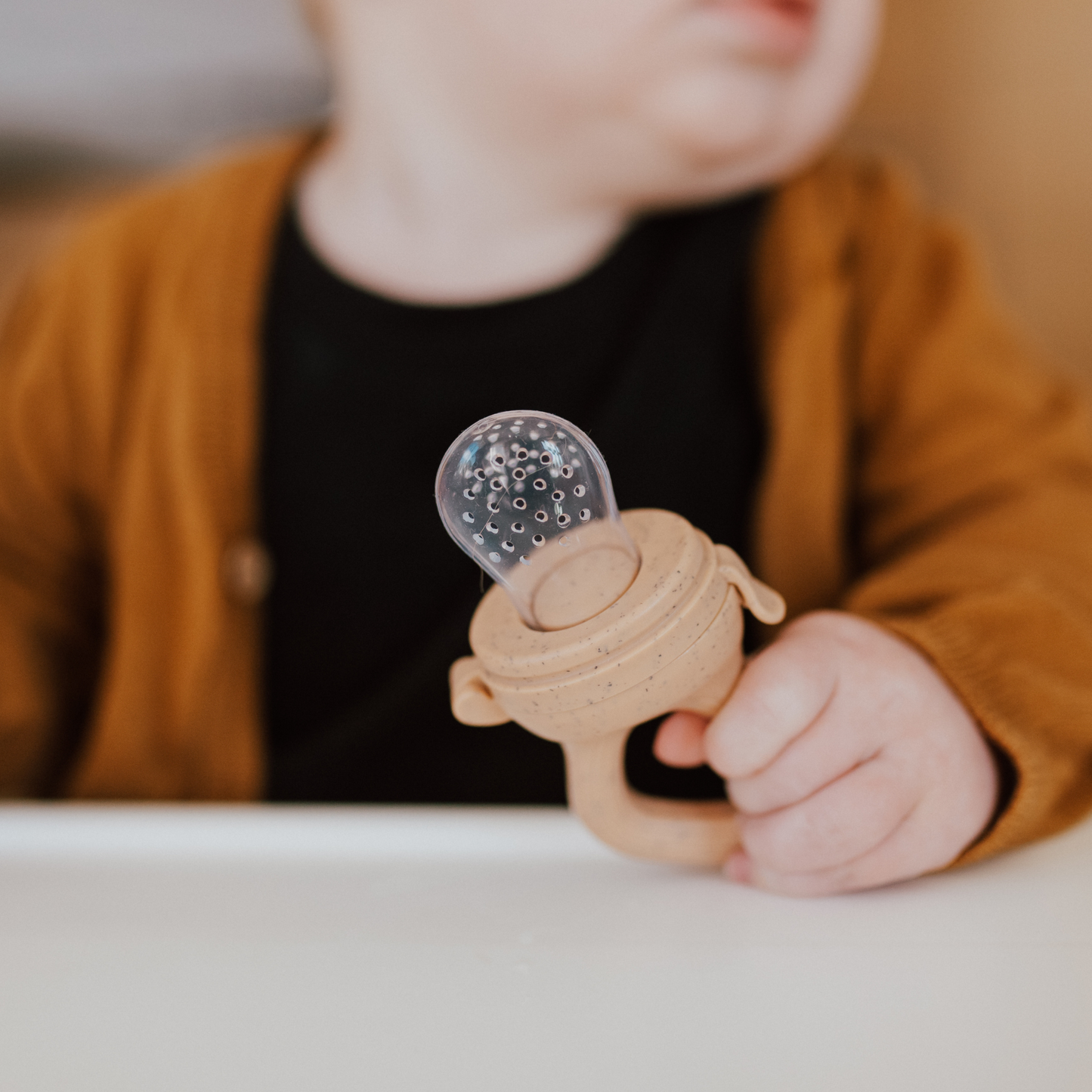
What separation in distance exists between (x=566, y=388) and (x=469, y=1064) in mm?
333

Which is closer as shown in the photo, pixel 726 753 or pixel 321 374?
pixel 726 753

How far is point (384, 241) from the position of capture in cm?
53

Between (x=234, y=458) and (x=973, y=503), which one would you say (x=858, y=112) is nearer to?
(x=973, y=503)

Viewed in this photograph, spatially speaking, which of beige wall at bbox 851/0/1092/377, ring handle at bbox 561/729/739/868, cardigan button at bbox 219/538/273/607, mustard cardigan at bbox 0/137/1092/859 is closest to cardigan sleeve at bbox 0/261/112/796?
mustard cardigan at bbox 0/137/1092/859

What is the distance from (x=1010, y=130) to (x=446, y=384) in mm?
382

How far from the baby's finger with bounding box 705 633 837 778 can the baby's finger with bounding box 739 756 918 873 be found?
0.8 inches

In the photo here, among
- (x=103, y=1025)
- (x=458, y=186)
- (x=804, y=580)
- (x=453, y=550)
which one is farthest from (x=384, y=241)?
(x=103, y=1025)

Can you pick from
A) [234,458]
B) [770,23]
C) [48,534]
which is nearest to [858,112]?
[770,23]

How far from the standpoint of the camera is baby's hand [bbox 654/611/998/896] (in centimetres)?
28

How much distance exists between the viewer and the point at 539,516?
256 millimetres

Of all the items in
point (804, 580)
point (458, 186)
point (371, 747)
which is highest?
point (458, 186)

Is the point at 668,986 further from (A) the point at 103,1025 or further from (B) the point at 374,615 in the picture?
(B) the point at 374,615

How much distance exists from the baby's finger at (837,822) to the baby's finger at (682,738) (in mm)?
33

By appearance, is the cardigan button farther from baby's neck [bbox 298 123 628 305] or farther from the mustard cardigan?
baby's neck [bbox 298 123 628 305]
